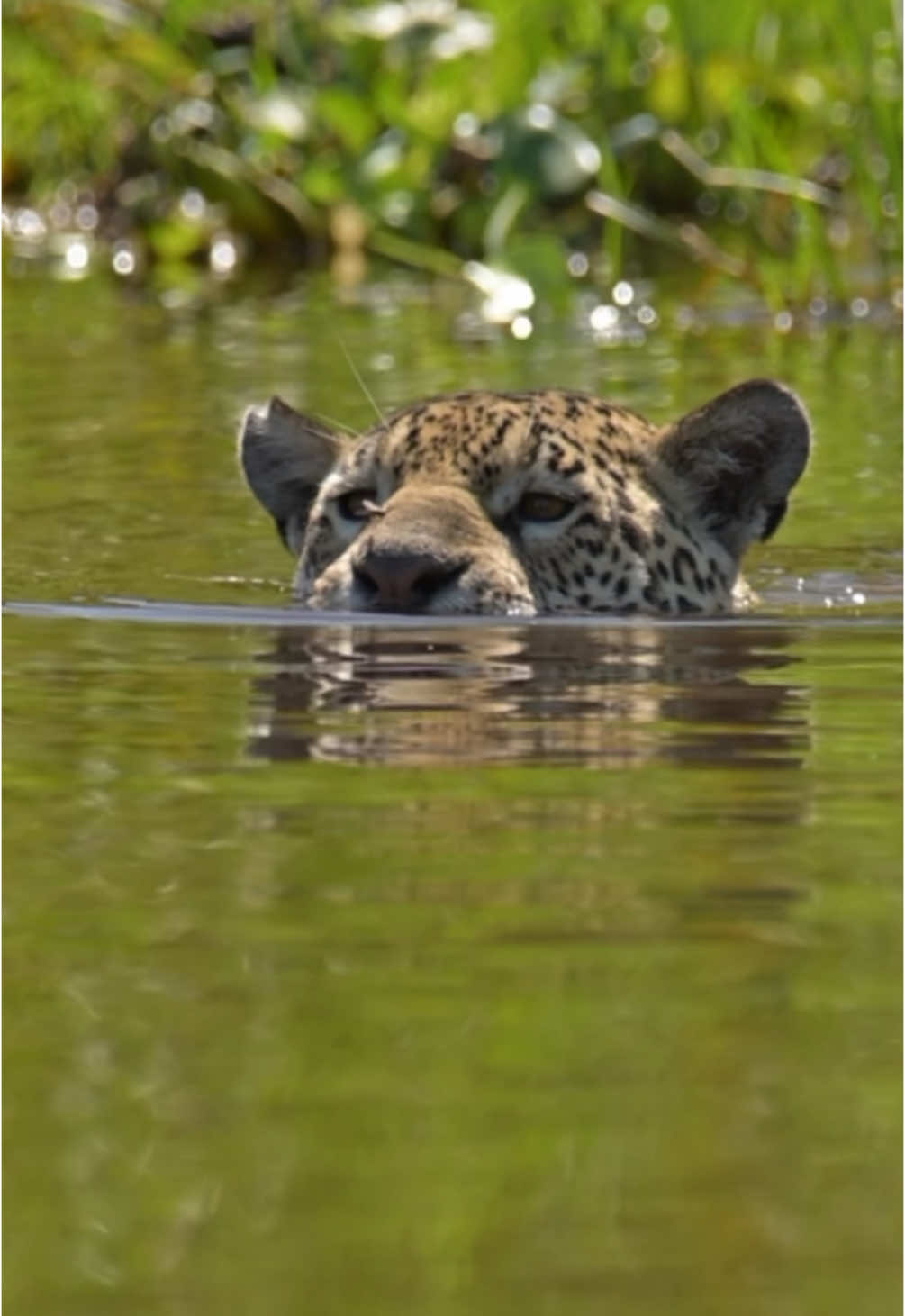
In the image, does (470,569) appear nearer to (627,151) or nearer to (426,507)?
(426,507)

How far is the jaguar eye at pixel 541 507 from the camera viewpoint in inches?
339

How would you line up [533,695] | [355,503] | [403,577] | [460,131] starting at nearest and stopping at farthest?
[533,695] < [403,577] < [355,503] < [460,131]

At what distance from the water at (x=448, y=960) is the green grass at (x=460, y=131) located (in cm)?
770

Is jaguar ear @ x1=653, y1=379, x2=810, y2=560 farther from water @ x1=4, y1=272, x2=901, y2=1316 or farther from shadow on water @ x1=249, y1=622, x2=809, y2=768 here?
shadow on water @ x1=249, y1=622, x2=809, y2=768

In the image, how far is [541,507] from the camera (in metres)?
8.62

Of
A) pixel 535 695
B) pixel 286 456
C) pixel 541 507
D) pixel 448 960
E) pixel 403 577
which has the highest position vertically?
pixel 286 456

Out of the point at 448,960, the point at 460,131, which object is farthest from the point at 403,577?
the point at 460,131

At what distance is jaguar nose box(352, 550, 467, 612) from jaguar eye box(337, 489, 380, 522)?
2.60 feet

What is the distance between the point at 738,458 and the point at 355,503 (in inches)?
36.9

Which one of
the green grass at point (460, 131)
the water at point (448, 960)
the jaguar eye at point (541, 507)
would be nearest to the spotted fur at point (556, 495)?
the jaguar eye at point (541, 507)

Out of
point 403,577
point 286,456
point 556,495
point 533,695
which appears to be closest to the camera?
point 533,695

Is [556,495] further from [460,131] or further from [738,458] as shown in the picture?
[460,131]

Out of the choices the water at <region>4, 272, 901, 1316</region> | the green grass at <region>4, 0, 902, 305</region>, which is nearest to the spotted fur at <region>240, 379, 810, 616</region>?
the water at <region>4, 272, 901, 1316</region>

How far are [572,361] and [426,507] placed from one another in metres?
6.66
